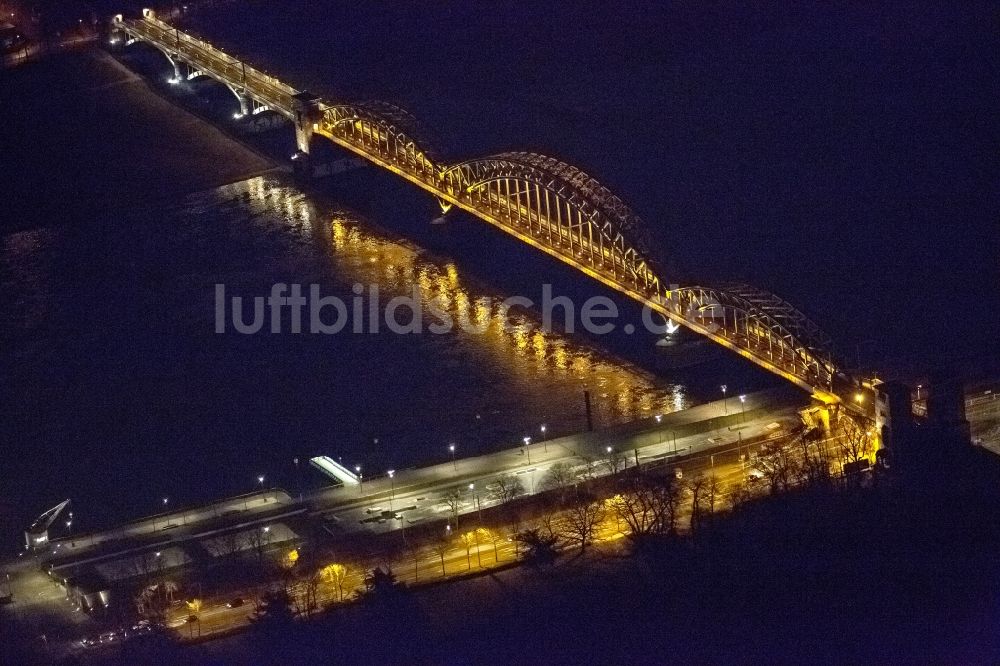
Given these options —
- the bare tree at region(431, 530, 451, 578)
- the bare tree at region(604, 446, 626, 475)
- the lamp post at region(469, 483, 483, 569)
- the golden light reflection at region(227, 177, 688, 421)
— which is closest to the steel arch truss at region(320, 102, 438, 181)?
the golden light reflection at region(227, 177, 688, 421)

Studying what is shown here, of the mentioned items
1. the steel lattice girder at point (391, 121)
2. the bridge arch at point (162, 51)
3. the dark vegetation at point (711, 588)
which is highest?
the bridge arch at point (162, 51)

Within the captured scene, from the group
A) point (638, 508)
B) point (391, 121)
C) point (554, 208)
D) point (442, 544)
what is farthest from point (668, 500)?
point (391, 121)

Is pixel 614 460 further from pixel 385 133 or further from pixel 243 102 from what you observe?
pixel 243 102

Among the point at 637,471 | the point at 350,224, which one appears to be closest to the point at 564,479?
the point at 637,471

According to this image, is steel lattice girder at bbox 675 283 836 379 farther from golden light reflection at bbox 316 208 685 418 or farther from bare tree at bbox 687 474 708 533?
bare tree at bbox 687 474 708 533

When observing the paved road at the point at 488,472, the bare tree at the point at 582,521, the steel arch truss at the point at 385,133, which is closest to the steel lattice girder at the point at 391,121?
the steel arch truss at the point at 385,133

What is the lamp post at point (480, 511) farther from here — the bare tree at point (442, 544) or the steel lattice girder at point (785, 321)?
the steel lattice girder at point (785, 321)
